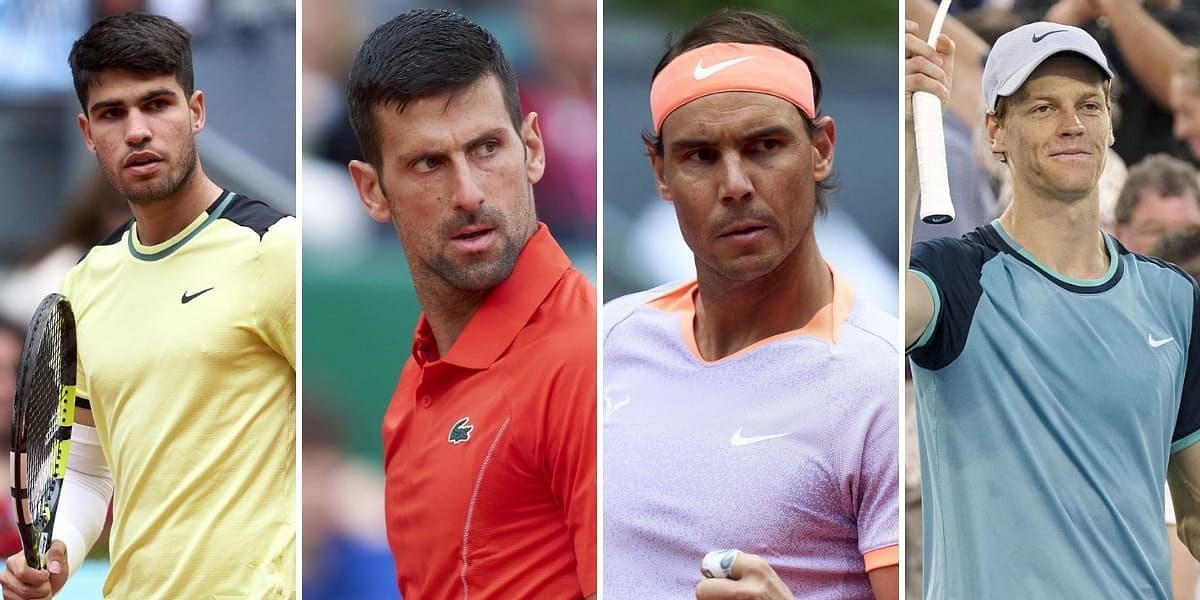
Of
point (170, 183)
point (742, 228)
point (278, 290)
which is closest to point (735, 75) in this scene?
point (742, 228)

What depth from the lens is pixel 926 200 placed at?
4105 mm

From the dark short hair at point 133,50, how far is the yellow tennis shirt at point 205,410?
0.46m

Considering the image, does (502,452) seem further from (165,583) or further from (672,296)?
(165,583)

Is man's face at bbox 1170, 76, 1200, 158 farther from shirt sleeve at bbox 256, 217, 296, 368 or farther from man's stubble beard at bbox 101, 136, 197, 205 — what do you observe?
man's stubble beard at bbox 101, 136, 197, 205

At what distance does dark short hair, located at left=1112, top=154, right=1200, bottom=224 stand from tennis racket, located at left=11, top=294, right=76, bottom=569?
10.8ft

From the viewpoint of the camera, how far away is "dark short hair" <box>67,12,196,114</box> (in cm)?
490

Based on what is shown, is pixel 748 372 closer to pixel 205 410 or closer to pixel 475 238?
pixel 475 238

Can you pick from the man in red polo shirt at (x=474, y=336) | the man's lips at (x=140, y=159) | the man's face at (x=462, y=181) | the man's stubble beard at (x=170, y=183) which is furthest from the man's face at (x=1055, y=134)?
the man's lips at (x=140, y=159)

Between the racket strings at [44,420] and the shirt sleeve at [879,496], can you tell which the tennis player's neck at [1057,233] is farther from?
the racket strings at [44,420]

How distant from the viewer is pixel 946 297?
452cm

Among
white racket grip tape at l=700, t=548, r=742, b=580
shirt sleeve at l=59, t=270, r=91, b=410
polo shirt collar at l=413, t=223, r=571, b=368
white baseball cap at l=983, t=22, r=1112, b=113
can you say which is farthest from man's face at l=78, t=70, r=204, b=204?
white baseball cap at l=983, t=22, r=1112, b=113

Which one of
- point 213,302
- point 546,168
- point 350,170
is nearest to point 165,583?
point 213,302

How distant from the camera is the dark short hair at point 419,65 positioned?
4727mm

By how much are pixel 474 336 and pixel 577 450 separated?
47 cm
